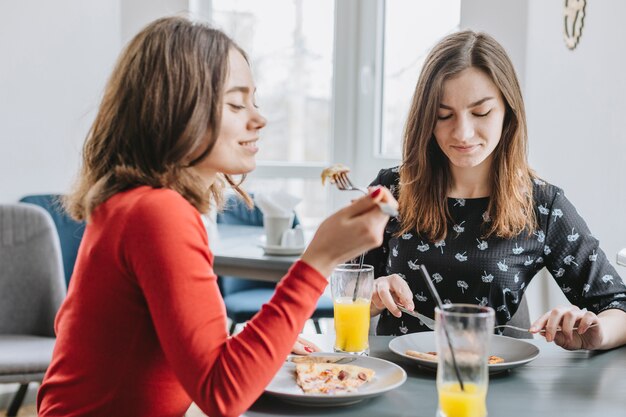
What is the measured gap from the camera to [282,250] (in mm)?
3186

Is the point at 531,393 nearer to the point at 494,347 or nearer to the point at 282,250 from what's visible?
the point at 494,347

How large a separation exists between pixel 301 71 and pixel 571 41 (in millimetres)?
1904

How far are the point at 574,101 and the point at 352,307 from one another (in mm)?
1625

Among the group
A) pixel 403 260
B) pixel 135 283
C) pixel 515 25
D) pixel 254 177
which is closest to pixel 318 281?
pixel 135 283

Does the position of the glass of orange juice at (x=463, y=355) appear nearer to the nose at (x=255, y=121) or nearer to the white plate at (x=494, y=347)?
the white plate at (x=494, y=347)

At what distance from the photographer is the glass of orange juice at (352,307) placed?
1497 millimetres

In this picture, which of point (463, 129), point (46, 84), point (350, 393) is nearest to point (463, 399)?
point (350, 393)

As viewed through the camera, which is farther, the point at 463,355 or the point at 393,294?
the point at 393,294

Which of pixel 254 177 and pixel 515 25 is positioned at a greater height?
pixel 515 25

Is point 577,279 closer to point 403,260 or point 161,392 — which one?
point 403,260

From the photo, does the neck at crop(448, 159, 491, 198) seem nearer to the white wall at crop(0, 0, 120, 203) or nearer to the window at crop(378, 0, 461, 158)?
the white wall at crop(0, 0, 120, 203)

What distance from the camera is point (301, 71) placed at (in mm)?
4418

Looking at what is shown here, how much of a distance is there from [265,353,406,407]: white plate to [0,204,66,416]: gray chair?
5.77ft

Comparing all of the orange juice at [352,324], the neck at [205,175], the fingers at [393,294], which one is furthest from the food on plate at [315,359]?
the neck at [205,175]
